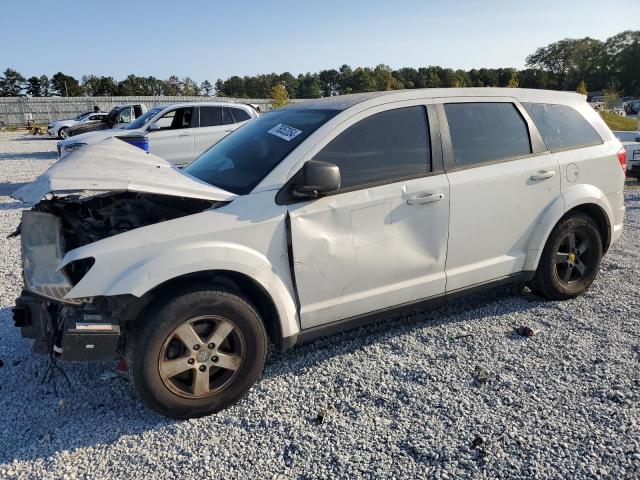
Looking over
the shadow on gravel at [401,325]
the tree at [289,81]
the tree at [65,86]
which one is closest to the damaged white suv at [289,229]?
the shadow on gravel at [401,325]

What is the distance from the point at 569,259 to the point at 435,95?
1979 mm

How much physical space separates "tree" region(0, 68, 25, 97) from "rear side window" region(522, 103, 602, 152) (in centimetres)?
10871

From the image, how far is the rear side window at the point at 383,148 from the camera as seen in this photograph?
331cm

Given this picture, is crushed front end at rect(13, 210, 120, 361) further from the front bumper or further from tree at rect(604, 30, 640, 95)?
tree at rect(604, 30, 640, 95)

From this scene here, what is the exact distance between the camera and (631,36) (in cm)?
11094

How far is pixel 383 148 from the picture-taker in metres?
3.47

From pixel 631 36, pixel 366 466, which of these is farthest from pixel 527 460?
pixel 631 36

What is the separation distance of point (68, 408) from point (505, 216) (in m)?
3.41

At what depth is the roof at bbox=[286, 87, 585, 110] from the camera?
361 cm

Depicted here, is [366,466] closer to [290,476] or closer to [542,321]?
[290,476]

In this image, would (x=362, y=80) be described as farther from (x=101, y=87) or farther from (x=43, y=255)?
(x=43, y=255)

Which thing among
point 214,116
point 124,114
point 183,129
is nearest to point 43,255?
point 183,129

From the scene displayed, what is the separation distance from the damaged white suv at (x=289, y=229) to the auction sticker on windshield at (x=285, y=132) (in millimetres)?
21

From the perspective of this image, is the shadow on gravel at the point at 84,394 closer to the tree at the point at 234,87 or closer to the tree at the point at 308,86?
the tree at the point at 308,86
